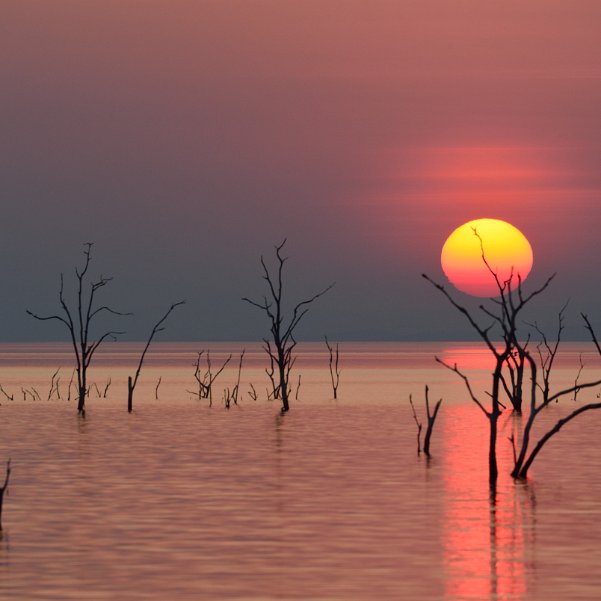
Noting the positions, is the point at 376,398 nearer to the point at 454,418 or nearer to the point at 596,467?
the point at 454,418

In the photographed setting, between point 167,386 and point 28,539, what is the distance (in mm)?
62828

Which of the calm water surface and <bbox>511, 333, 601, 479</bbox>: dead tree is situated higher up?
<bbox>511, 333, 601, 479</bbox>: dead tree

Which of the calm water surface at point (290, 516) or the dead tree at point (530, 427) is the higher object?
the dead tree at point (530, 427)

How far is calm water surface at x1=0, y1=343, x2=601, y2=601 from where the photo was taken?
608 inches

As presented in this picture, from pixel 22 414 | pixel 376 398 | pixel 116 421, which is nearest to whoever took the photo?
pixel 116 421

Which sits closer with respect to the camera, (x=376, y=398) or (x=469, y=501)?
(x=469, y=501)

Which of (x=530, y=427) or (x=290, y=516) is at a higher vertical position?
(x=530, y=427)

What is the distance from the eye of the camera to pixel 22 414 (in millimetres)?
47812

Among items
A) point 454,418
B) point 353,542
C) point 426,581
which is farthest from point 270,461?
point 454,418

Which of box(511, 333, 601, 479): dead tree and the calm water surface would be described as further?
box(511, 333, 601, 479): dead tree

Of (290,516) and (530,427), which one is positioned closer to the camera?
(290,516)

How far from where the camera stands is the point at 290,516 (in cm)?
2106

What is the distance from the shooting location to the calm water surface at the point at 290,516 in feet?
50.7

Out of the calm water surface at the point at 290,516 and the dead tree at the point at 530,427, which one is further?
the dead tree at the point at 530,427
